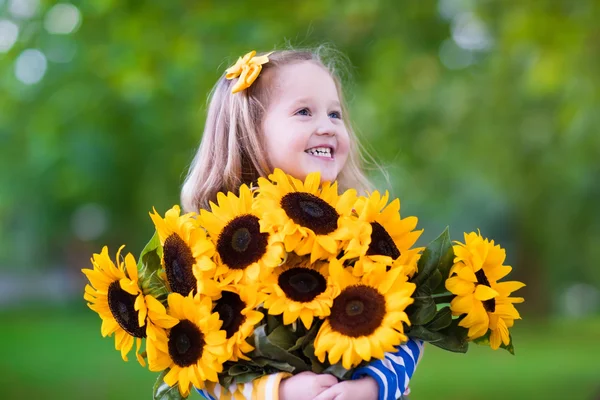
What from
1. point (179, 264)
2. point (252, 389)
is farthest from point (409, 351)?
point (179, 264)

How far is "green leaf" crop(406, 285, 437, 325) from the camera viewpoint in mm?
1922

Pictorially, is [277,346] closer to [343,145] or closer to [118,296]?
[118,296]

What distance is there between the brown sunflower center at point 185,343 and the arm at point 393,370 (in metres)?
0.39

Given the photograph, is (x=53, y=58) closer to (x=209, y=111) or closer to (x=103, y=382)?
(x=103, y=382)

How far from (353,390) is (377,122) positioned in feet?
23.0

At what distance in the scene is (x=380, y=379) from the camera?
183 centimetres

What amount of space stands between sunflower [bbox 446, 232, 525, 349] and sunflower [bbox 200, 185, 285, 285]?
445mm

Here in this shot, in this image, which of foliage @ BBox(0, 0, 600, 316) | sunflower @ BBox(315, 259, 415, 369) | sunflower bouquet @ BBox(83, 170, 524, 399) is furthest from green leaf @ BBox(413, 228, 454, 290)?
foliage @ BBox(0, 0, 600, 316)

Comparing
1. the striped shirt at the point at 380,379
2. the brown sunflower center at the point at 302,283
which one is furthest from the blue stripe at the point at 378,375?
the brown sunflower center at the point at 302,283

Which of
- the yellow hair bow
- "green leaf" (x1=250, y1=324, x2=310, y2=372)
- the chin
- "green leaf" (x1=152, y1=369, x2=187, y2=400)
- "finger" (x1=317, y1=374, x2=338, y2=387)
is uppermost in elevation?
the yellow hair bow

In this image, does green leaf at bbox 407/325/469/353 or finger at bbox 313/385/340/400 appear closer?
finger at bbox 313/385/340/400

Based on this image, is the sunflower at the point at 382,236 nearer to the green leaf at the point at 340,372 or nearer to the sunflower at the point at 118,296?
the green leaf at the point at 340,372

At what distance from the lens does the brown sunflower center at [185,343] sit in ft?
6.35

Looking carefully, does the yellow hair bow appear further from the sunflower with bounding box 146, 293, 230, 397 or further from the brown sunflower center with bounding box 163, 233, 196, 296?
the sunflower with bounding box 146, 293, 230, 397
